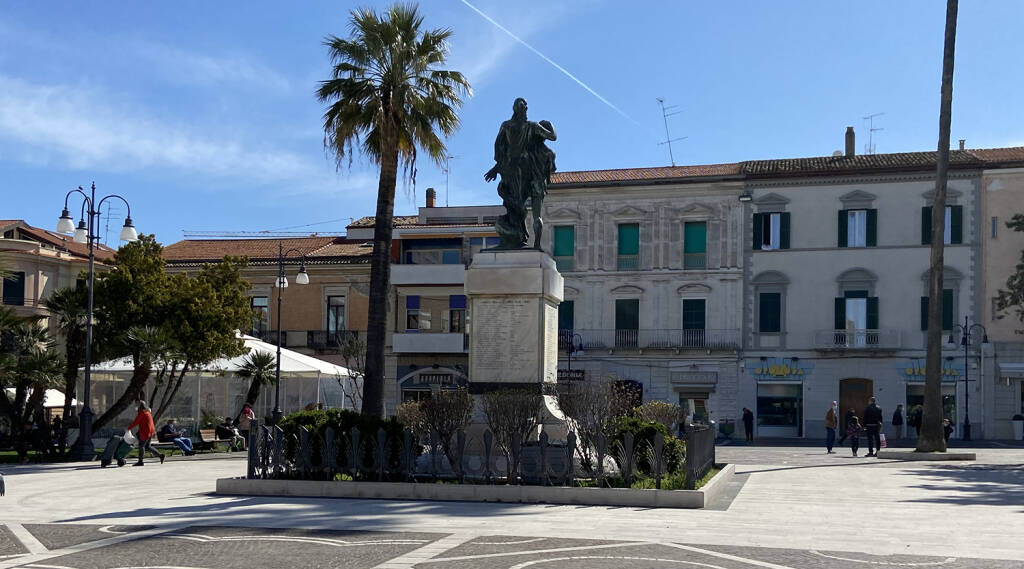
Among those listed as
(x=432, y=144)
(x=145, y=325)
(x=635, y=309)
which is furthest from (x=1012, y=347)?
(x=145, y=325)

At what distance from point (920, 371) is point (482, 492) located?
32179 mm

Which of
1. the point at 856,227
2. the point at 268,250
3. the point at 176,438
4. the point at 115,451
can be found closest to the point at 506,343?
the point at 115,451

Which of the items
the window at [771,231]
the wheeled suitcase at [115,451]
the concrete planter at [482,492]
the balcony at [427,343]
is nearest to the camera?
the concrete planter at [482,492]

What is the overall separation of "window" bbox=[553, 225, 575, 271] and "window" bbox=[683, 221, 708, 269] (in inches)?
184

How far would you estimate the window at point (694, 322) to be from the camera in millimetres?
44594

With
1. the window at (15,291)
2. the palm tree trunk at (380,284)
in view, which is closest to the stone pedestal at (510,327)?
the palm tree trunk at (380,284)

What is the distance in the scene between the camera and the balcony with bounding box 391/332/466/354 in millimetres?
46438

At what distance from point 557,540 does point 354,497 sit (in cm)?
457

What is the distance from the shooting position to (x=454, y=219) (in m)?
50.6

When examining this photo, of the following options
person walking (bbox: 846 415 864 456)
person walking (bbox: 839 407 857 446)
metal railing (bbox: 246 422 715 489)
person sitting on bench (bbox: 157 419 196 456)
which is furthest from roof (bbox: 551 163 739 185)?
metal railing (bbox: 246 422 715 489)

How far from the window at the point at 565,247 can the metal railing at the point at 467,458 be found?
30788 mm

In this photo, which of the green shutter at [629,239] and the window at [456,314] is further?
the window at [456,314]

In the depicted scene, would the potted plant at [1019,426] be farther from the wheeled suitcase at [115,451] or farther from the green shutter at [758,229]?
the wheeled suitcase at [115,451]

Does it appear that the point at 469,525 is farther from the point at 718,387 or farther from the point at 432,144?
the point at 718,387
